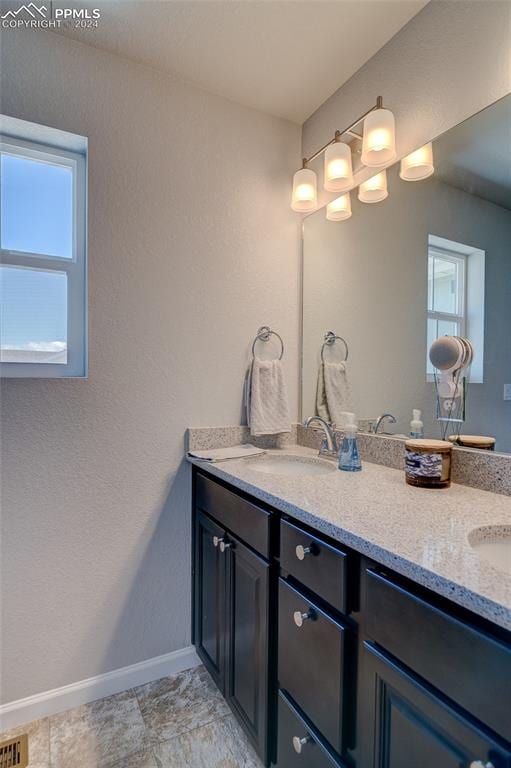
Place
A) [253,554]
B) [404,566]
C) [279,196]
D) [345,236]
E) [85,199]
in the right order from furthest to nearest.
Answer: [279,196] → [345,236] → [85,199] → [253,554] → [404,566]

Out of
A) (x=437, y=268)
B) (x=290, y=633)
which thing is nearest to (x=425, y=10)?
(x=437, y=268)

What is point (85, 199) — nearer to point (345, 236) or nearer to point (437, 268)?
point (345, 236)

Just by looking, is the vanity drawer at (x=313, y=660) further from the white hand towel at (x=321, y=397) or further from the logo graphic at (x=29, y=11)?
the logo graphic at (x=29, y=11)

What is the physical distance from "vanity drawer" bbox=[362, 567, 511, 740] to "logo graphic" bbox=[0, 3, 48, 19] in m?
1.94

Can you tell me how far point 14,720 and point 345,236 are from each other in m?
2.19

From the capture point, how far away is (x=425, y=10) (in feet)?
4.28

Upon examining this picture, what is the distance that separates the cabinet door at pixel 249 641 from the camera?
1.12 metres

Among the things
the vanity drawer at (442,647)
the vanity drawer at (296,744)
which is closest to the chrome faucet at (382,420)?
the vanity drawer at (442,647)

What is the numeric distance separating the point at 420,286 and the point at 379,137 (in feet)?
1.76

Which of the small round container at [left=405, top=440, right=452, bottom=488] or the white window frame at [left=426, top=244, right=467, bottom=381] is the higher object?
the white window frame at [left=426, top=244, right=467, bottom=381]

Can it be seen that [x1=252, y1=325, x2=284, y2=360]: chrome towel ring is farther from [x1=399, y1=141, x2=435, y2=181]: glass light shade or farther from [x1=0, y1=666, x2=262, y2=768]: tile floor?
[x1=0, y1=666, x2=262, y2=768]: tile floor

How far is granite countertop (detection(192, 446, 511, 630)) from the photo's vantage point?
1.99 feet

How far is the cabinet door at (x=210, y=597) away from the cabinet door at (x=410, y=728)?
683 millimetres

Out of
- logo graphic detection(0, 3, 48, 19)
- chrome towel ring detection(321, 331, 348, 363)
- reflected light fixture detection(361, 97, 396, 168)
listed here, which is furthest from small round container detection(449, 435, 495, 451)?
logo graphic detection(0, 3, 48, 19)
